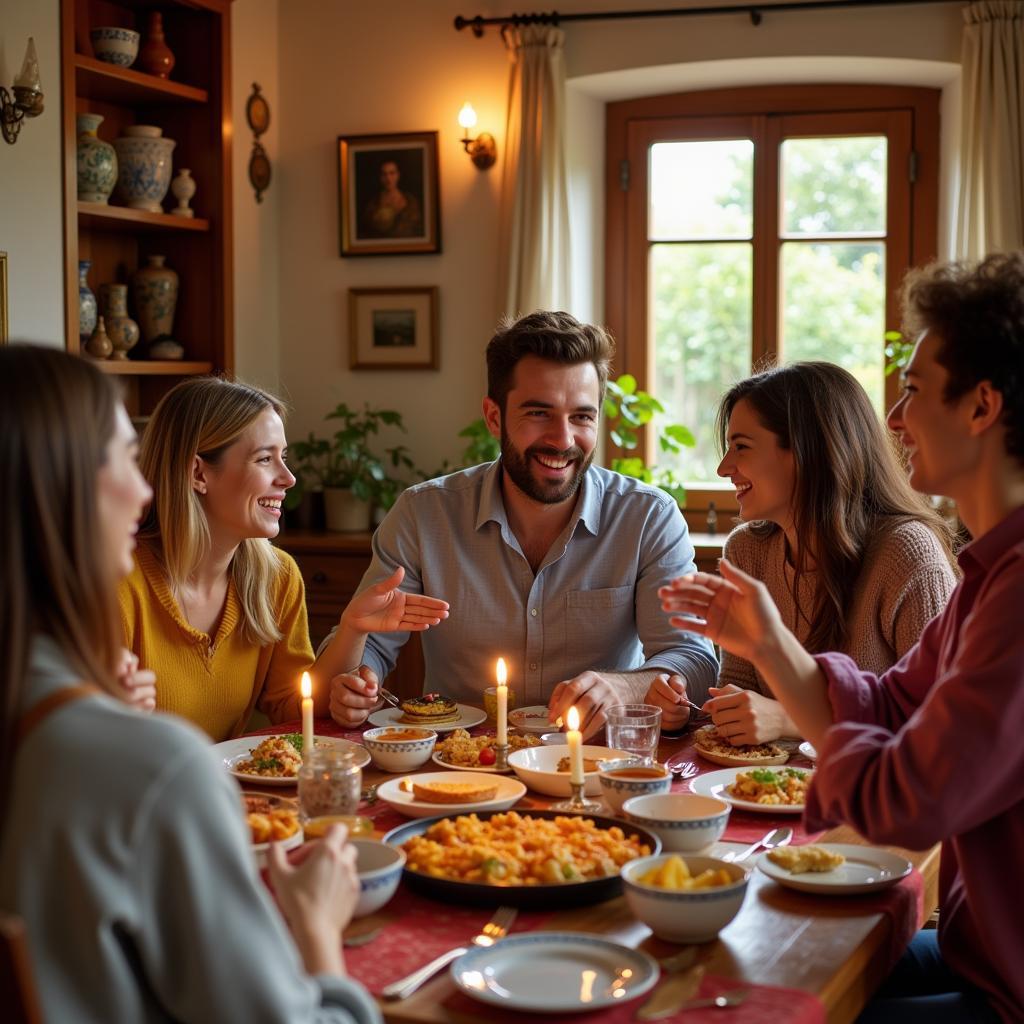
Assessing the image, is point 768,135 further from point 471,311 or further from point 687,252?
point 471,311

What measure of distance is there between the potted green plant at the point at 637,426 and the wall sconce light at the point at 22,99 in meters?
2.09

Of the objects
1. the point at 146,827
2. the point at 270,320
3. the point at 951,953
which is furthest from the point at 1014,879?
the point at 270,320

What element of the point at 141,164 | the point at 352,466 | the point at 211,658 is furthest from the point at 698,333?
the point at 211,658

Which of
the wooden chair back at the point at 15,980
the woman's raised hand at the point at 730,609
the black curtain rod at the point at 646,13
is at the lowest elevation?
the wooden chair back at the point at 15,980

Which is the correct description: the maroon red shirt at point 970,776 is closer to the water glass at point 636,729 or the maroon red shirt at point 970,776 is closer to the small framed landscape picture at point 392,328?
the water glass at point 636,729

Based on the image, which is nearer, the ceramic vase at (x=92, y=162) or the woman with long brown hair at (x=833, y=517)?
the woman with long brown hair at (x=833, y=517)

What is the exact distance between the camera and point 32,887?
107cm

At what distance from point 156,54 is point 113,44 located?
26cm

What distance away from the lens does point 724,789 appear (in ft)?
6.64

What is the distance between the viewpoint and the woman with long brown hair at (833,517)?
2.52m

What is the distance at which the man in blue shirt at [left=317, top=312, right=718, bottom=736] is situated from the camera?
9.39 feet

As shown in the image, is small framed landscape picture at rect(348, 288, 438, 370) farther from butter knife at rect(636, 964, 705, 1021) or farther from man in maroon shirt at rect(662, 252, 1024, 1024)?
butter knife at rect(636, 964, 705, 1021)

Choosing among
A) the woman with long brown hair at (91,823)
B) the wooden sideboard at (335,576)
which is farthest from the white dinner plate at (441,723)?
the wooden sideboard at (335,576)

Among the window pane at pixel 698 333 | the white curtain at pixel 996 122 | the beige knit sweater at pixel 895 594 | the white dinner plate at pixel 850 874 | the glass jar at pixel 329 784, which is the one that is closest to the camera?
the white dinner plate at pixel 850 874
